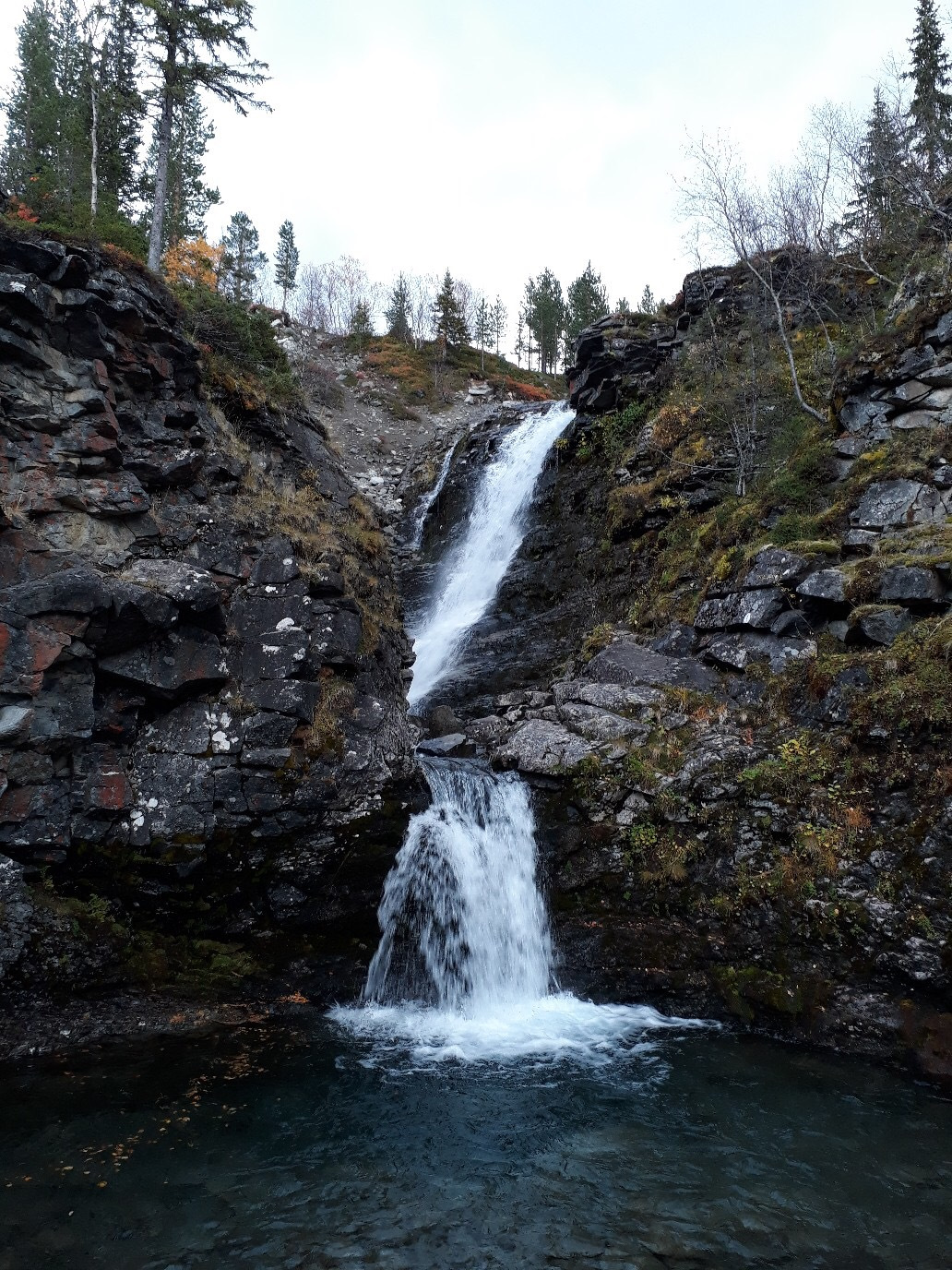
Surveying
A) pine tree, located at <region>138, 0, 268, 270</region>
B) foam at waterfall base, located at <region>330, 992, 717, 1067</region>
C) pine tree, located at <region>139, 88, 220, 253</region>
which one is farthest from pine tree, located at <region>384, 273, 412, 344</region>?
foam at waterfall base, located at <region>330, 992, 717, 1067</region>

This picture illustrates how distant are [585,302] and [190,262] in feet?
127

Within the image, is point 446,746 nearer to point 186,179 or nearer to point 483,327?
point 186,179

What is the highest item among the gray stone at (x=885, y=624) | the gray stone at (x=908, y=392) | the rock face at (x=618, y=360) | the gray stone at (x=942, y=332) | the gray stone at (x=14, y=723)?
the rock face at (x=618, y=360)

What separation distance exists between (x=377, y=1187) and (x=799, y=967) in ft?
19.2

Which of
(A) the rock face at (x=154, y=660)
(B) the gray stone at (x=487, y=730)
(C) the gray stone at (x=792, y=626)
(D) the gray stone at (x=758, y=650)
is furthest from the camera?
(B) the gray stone at (x=487, y=730)

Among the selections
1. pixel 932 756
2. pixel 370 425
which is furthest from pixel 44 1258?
pixel 370 425

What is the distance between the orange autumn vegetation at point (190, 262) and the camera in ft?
85.4

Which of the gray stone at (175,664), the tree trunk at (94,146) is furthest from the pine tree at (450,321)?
the gray stone at (175,664)

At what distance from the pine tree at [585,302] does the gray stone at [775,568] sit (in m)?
48.0

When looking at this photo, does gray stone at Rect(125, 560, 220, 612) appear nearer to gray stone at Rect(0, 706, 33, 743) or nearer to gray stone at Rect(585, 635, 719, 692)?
gray stone at Rect(0, 706, 33, 743)

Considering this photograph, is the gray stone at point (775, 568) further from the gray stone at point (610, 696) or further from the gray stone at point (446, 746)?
the gray stone at point (446, 746)

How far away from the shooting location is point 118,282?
468 inches

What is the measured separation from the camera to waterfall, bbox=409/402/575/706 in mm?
19355

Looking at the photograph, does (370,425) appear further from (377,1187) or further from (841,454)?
(377,1187)
